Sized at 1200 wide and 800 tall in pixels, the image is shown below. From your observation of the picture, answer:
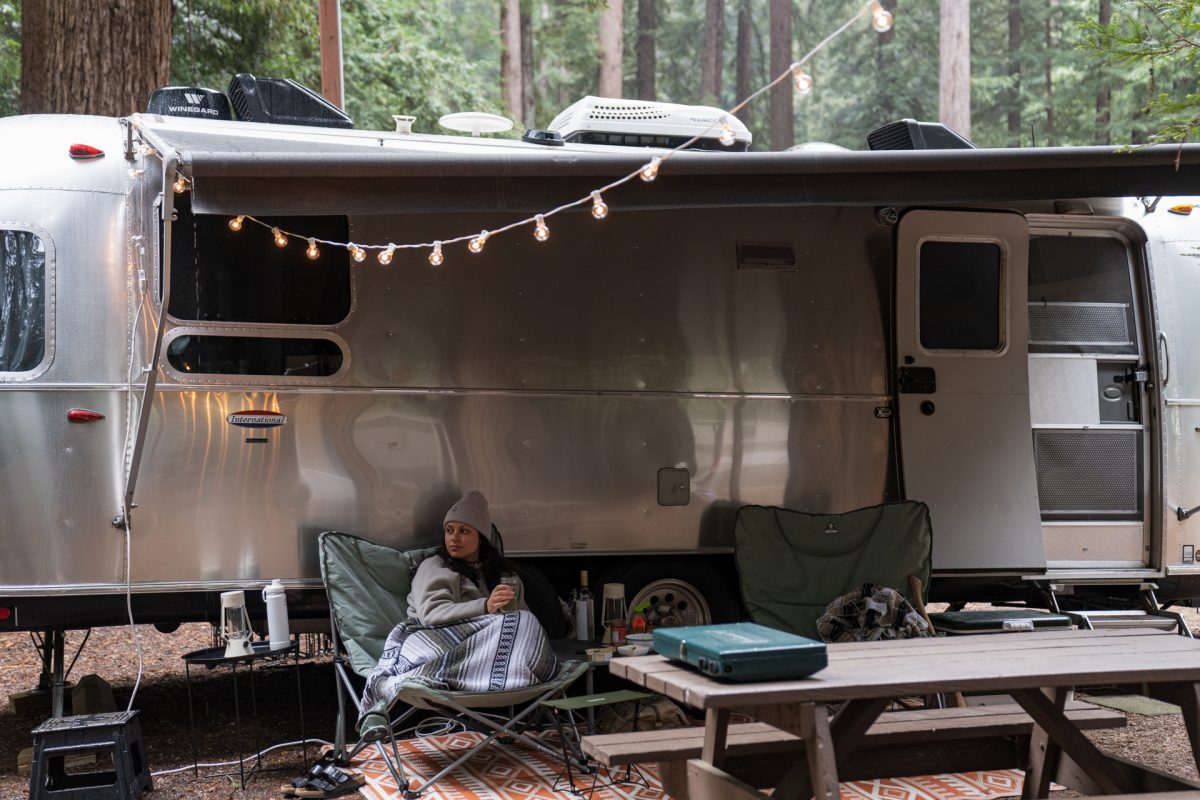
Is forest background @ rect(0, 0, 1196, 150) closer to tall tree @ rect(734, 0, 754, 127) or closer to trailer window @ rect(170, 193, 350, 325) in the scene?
tall tree @ rect(734, 0, 754, 127)

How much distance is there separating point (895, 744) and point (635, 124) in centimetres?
299

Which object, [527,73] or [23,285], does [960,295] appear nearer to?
[23,285]

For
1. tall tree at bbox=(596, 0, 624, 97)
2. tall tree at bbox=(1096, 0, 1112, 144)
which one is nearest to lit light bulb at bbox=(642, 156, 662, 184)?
tall tree at bbox=(596, 0, 624, 97)

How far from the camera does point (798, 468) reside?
5566 mm

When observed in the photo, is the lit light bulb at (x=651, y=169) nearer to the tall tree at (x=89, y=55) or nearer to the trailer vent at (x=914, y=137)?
the trailer vent at (x=914, y=137)

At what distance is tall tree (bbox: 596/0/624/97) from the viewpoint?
15727 millimetres

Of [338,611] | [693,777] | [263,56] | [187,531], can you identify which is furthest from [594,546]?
[263,56]

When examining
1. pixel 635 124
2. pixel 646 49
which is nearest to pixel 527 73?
pixel 646 49

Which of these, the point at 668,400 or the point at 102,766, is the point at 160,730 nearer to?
the point at 102,766

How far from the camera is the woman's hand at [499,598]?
15.0ft

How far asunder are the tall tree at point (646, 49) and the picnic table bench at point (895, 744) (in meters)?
17.0

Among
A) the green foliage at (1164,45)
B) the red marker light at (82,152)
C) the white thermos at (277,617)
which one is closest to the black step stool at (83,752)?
the white thermos at (277,617)

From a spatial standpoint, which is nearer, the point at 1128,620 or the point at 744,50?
the point at 1128,620

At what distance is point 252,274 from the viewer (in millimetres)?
4844
